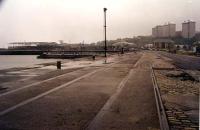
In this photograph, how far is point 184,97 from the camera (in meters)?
14.3

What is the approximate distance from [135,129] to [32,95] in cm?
673

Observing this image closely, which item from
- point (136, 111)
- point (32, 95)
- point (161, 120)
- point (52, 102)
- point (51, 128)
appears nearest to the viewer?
point (51, 128)

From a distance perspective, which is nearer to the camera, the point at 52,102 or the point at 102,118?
the point at 102,118

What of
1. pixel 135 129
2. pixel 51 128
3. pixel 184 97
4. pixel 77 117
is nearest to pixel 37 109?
pixel 77 117

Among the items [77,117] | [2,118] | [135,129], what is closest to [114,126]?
[135,129]

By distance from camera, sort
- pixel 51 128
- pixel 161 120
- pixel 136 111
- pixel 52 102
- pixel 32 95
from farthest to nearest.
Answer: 1. pixel 32 95
2. pixel 52 102
3. pixel 136 111
4. pixel 161 120
5. pixel 51 128

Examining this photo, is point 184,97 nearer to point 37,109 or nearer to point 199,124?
point 199,124

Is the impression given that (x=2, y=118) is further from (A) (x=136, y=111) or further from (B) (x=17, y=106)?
(A) (x=136, y=111)

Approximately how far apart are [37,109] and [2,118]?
1597mm

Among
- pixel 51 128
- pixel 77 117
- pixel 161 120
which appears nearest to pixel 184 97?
pixel 161 120

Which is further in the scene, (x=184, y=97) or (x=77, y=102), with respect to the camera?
(x=184, y=97)

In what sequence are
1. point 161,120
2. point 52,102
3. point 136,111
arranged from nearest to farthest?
Result: point 161,120 < point 136,111 < point 52,102

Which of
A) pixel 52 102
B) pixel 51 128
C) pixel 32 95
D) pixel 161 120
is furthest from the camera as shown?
pixel 32 95

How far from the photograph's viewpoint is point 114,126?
8.74 metres
